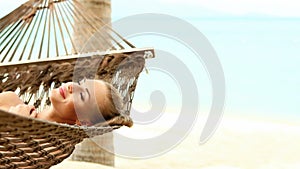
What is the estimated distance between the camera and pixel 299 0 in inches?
356

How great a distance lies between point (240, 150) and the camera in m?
6.08

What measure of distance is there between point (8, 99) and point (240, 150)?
172 inches

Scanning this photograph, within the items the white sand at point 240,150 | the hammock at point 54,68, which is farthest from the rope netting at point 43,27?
the white sand at point 240,150

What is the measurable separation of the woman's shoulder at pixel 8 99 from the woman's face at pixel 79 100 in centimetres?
21

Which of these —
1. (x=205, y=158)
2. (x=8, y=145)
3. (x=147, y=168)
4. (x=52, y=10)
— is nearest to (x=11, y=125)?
Answer: (x=8, y=145)

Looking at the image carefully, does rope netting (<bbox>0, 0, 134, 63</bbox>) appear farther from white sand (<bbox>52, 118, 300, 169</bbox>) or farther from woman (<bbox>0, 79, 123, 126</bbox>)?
white sand (<bbox>52, 118, 300, 169</bbox>)

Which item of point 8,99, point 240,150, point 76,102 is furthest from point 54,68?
point 240,150

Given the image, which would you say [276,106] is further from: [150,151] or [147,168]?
[150,151]

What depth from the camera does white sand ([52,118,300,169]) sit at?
4.98 metres

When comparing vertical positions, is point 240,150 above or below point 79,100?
below

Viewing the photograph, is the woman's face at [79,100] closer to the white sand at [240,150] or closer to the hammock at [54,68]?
the hammock at [54,68]

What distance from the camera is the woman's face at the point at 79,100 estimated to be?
181 centimetres

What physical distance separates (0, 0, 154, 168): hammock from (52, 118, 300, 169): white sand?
1856mm

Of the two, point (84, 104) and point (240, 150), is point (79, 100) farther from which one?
point (240, 150)
